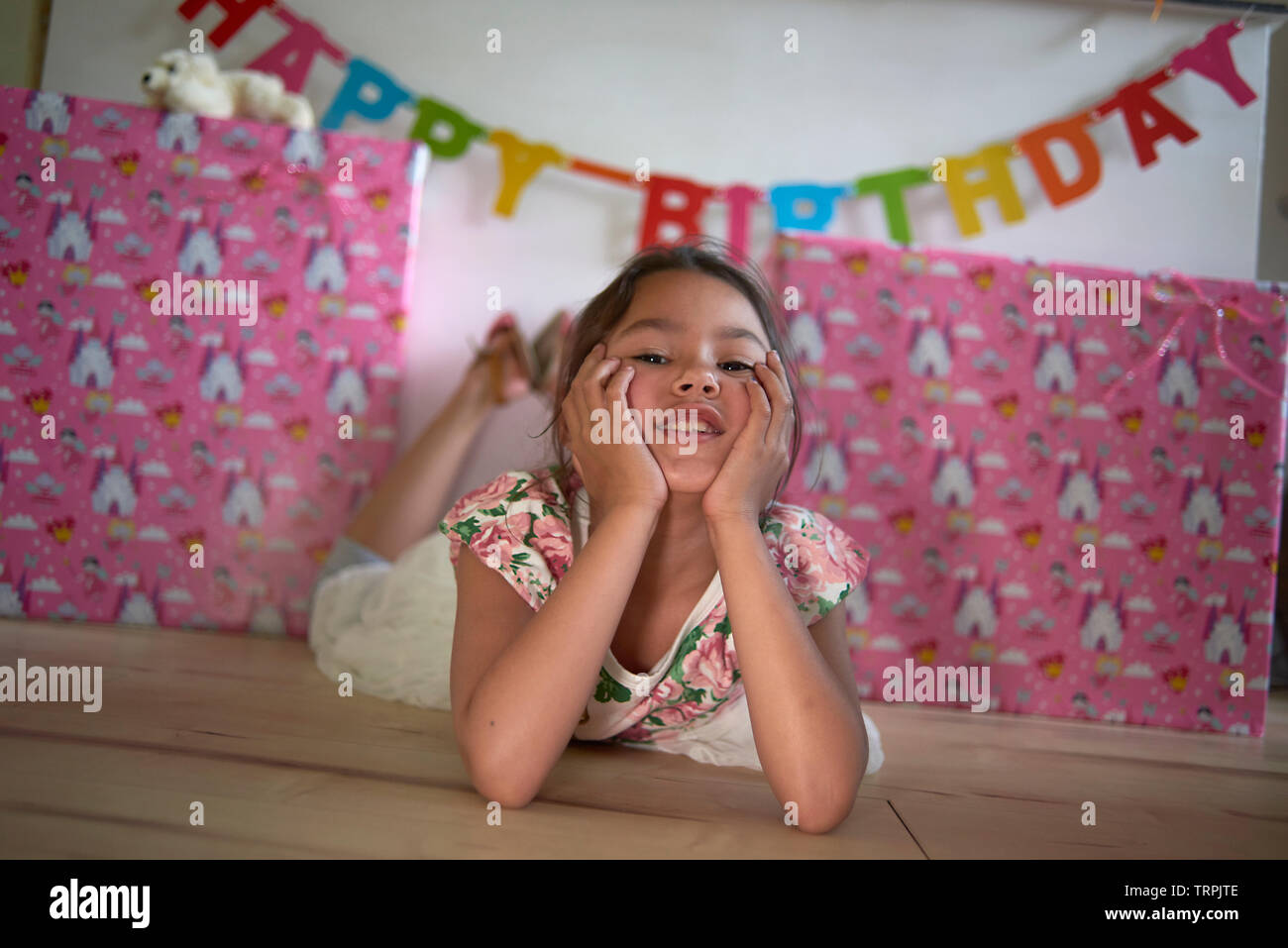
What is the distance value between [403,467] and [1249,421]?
4.49 feet

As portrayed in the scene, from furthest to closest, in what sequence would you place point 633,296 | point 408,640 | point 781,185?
point 781,185 < point 408,640 < point 633,296

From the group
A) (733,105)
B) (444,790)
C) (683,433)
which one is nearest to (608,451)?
(683,433)

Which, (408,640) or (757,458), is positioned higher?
(757,458)

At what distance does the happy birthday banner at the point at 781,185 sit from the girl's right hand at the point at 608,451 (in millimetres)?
949

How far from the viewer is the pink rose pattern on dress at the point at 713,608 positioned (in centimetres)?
86

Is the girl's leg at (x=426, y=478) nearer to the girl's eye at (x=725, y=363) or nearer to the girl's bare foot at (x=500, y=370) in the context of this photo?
the girl's bare foot at (x=500, y=370)

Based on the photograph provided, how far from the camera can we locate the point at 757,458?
823 millimetres

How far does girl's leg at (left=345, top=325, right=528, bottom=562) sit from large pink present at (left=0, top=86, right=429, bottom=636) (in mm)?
64

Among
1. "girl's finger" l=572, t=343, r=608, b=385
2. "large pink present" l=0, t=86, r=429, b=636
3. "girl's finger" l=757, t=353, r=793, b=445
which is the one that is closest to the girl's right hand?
"girl's finger" l=572, t=343, r=608, b=385

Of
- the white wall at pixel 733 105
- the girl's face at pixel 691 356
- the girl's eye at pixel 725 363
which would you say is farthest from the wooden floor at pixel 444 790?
the white wall at pixel 733 105

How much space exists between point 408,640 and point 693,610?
1.61 ft

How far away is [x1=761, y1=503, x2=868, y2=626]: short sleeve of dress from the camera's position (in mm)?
906

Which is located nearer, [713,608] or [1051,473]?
[713,608]

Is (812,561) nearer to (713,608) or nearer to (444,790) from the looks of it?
(713,608)
